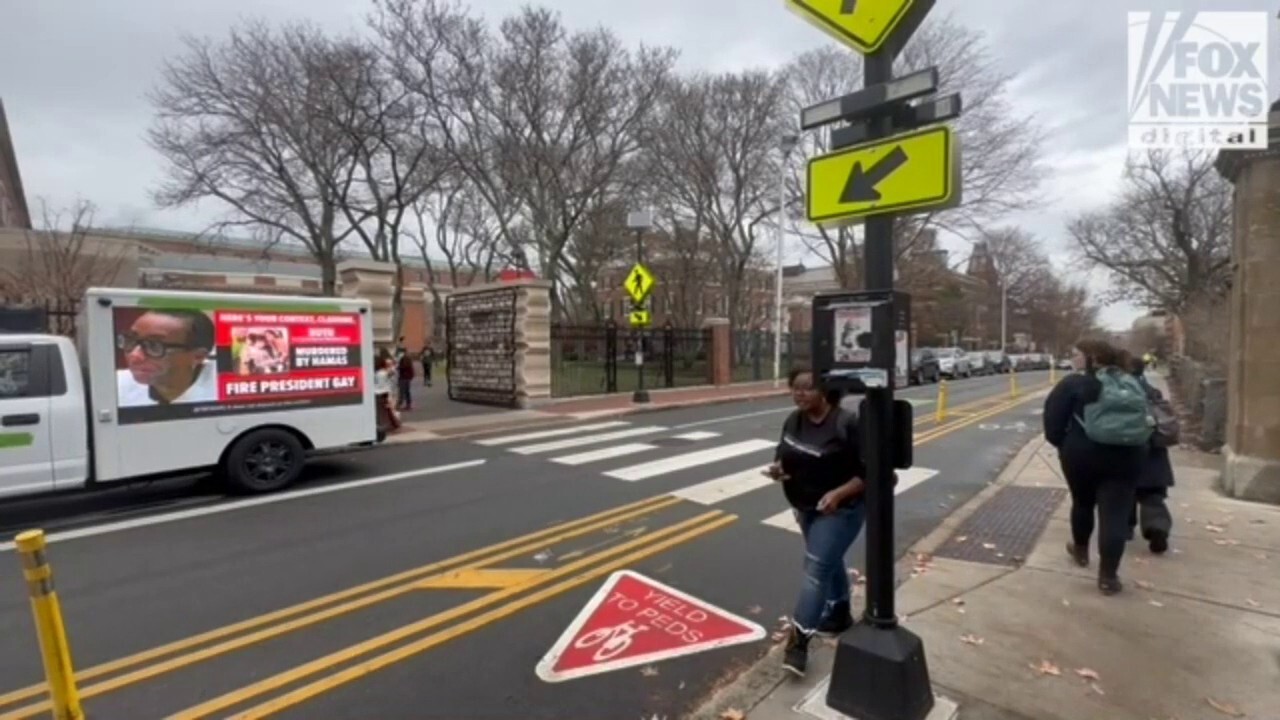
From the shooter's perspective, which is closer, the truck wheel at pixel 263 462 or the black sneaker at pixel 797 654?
the black sneaker at pixel 797 654

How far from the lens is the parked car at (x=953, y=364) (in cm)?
3619

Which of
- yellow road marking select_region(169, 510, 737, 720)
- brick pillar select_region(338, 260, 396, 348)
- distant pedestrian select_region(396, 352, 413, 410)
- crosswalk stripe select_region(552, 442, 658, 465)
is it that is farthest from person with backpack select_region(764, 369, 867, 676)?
distant pedestrian select_region(396, 352, 413, 410)

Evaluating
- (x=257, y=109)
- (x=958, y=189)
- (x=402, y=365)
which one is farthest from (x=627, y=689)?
(x=257, y=109)

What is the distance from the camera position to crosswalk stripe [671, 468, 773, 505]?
23.9 feet

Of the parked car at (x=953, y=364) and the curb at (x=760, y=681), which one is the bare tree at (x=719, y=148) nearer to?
the parked car at (x=953, y=364)

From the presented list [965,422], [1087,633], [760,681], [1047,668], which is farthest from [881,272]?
[965,422]

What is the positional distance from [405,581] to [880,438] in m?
3.71

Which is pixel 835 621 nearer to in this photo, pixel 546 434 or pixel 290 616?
pixel 290 616

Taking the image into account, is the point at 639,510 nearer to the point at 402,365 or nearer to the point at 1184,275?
the point at 402,365

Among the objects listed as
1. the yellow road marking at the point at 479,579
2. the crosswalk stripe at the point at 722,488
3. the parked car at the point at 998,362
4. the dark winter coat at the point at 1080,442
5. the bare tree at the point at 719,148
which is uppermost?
the bare tree at the point at 719,148

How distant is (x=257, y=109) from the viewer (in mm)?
20953

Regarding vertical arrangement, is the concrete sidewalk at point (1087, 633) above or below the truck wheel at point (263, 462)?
below

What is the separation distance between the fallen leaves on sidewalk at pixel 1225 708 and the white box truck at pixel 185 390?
8585mm

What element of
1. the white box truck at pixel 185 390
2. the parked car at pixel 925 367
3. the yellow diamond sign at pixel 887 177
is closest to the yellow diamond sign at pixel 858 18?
the yellow diamond sign at pixel 887 177
